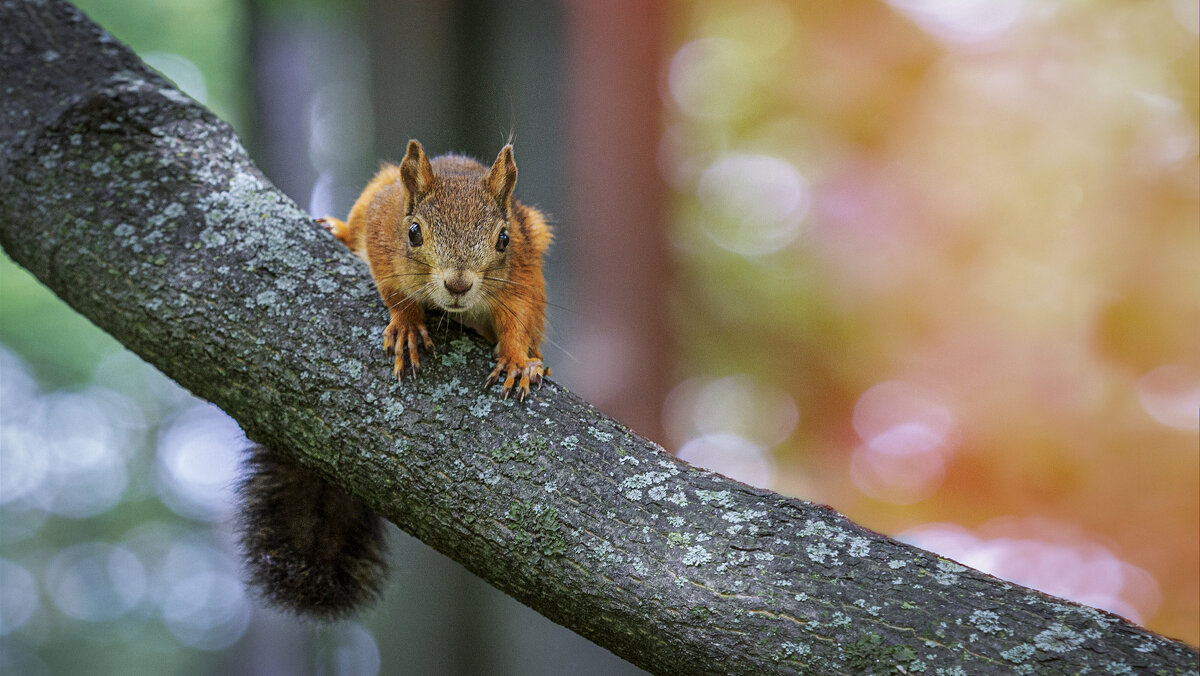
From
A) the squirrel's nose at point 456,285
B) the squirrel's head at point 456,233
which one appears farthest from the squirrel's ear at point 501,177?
the squirrel's nose at point 456,285

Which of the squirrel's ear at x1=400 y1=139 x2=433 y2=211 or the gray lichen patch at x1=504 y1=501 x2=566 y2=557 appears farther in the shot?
the squirrel's ear at x1=400 y1=139 x2=433 y2=211

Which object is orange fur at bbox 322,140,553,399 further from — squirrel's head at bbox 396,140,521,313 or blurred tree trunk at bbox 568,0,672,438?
blurred tree trunk at bbox 568,0,672,438

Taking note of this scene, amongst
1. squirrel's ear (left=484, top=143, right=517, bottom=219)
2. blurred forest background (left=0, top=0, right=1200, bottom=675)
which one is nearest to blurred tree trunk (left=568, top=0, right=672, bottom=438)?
blurred forest background (left=0, top=0, right=1200, bottom=675)

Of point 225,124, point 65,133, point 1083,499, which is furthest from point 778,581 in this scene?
point 1083,499

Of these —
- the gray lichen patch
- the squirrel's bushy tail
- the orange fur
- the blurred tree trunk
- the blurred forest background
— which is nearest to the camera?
the gray lichen patch

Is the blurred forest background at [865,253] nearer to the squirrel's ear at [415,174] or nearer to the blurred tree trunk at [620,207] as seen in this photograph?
the blurred tree trunk at [620,207]

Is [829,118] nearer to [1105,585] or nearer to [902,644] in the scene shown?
[1105,585]

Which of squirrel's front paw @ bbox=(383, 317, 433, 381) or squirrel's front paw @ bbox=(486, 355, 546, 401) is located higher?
squirrel's front paw @ bbox=(486, 355, 546, 401)

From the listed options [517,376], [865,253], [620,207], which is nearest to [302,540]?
[517,376]
